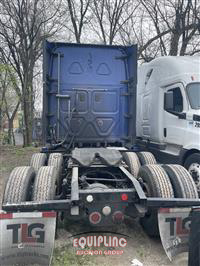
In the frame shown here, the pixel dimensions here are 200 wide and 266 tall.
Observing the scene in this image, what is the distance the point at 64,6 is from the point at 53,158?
11711 mm

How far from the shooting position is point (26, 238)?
314 centimetres

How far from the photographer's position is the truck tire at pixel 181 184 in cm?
368

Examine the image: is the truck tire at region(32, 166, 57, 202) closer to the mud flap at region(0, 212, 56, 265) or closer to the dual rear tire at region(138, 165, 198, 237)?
the mud flap at region(0, 212, 56, 265)

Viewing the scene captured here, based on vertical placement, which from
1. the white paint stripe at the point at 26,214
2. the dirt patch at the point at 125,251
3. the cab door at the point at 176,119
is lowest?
the dirt patch at the point at 125,251

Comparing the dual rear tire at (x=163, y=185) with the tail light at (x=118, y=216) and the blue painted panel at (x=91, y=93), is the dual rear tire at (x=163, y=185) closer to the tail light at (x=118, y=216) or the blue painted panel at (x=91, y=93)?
the tail light at (x=118, y=216)

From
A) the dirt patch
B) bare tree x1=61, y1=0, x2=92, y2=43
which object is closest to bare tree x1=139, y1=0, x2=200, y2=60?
bare tree x1=61, y1=0, x2=92, y2=43

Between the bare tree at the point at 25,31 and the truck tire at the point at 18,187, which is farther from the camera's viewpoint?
the bare tree at the point at 25,31

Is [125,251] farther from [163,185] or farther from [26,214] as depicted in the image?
[26,214]

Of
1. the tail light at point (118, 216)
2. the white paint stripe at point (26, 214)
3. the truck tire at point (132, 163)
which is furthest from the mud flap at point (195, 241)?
the truck tire at point (132, 163)

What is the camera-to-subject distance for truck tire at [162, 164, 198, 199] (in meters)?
3.68

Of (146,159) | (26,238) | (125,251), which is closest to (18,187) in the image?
(26,238)

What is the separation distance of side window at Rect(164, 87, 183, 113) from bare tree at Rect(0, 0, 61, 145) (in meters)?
8.29

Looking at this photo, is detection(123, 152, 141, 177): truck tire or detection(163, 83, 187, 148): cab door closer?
detection(123, 152, 141, 177): truck tire

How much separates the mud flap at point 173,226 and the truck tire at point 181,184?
39 centimetres
